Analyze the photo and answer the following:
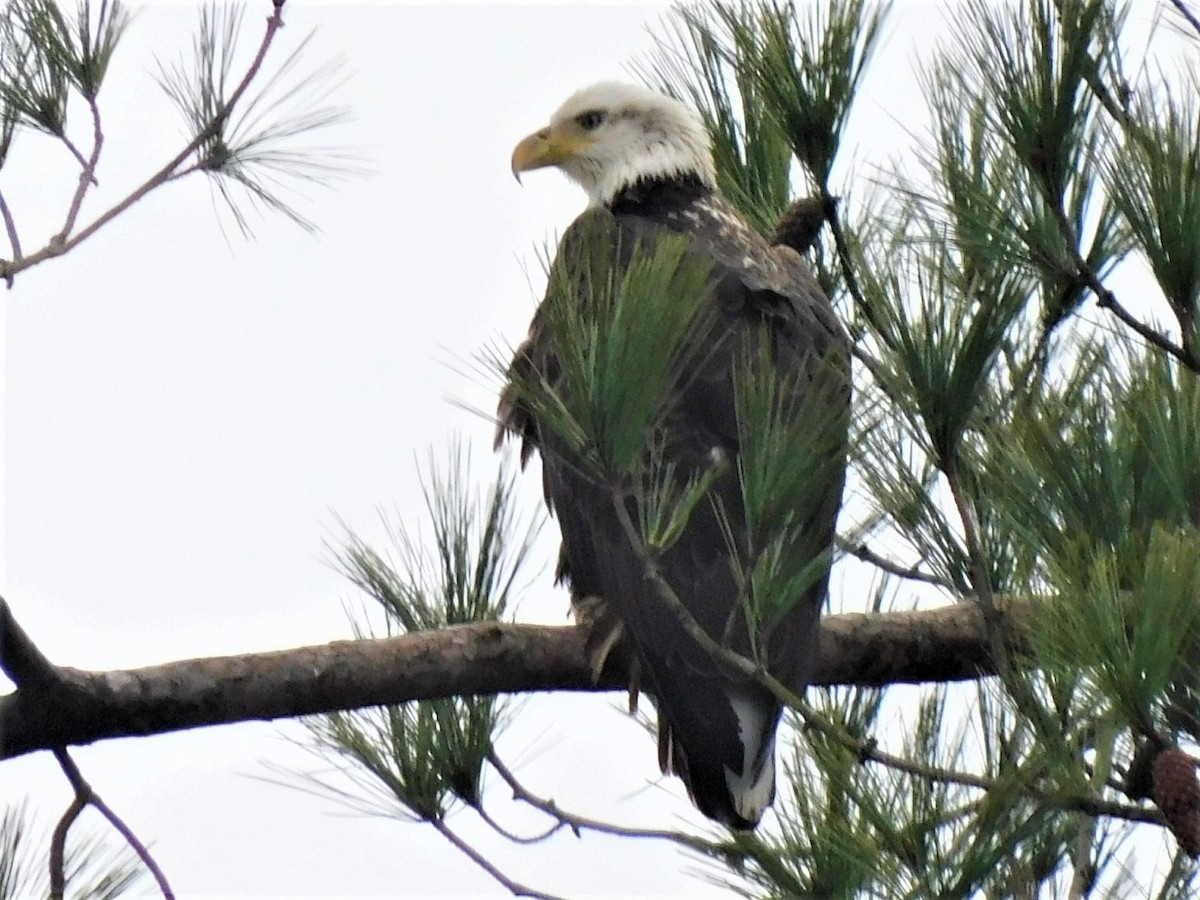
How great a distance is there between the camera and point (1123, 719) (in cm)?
167

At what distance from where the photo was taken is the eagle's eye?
445cm

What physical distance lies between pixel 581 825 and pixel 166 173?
45.0 inches

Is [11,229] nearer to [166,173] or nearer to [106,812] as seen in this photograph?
[166,173]

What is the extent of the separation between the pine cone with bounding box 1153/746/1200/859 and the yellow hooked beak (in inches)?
117

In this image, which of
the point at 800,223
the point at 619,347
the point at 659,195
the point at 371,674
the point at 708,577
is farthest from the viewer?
the point at 659,195

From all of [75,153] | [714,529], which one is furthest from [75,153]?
[714,529]

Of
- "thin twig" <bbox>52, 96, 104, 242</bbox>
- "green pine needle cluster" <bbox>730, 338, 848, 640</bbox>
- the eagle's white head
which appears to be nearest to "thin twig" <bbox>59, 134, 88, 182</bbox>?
"thin twig" <bbox>52, 96, 104, 242</bbox>

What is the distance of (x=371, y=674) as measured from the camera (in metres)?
2.51

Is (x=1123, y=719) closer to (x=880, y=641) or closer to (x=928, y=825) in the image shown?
(x=928, y=825)

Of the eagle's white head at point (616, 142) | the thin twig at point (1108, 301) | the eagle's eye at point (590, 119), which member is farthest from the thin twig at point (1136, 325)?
the eagle's eye at point (590, 119)

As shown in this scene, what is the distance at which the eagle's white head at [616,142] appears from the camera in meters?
4.37

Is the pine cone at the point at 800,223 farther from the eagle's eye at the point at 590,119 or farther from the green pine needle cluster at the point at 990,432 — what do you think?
the eagle's eye at the point at 590,119

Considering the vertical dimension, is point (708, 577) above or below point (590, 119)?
below

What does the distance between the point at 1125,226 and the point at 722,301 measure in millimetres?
876
